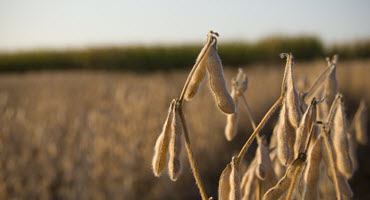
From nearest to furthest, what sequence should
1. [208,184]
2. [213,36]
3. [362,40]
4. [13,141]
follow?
1. [213,36]
2. [13,141]
3. [208,184]
4. [362,40]

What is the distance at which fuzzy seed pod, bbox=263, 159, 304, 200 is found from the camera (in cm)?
38

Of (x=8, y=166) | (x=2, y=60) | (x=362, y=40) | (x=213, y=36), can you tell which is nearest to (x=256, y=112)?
(x=8, y=166)

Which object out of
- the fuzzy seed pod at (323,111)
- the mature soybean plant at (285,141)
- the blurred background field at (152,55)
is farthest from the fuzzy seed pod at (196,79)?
the blurred background field at (152,55)

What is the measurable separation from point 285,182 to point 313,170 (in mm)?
35

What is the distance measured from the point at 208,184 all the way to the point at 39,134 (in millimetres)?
1046

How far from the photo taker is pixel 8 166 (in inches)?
57.9

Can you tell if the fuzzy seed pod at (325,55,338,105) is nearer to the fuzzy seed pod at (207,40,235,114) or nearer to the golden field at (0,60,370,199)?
the fuzzy seed pod at (207,40,235,114)

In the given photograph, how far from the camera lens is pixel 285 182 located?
0.39m

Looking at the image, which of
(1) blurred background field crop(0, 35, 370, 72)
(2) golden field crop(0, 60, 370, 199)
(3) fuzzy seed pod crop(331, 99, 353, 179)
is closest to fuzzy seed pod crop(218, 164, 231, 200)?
(3) fuzzy seed pod crop(331, 99, 353, 179)

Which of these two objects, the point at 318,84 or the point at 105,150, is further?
the point at 105,150

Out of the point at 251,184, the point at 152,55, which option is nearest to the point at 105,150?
the point at 251,184

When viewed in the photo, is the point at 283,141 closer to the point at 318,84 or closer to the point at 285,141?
the point at 285,141

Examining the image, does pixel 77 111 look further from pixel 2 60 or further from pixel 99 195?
pixel 2 60

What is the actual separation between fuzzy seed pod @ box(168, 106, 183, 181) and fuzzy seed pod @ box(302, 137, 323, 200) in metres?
0.15
